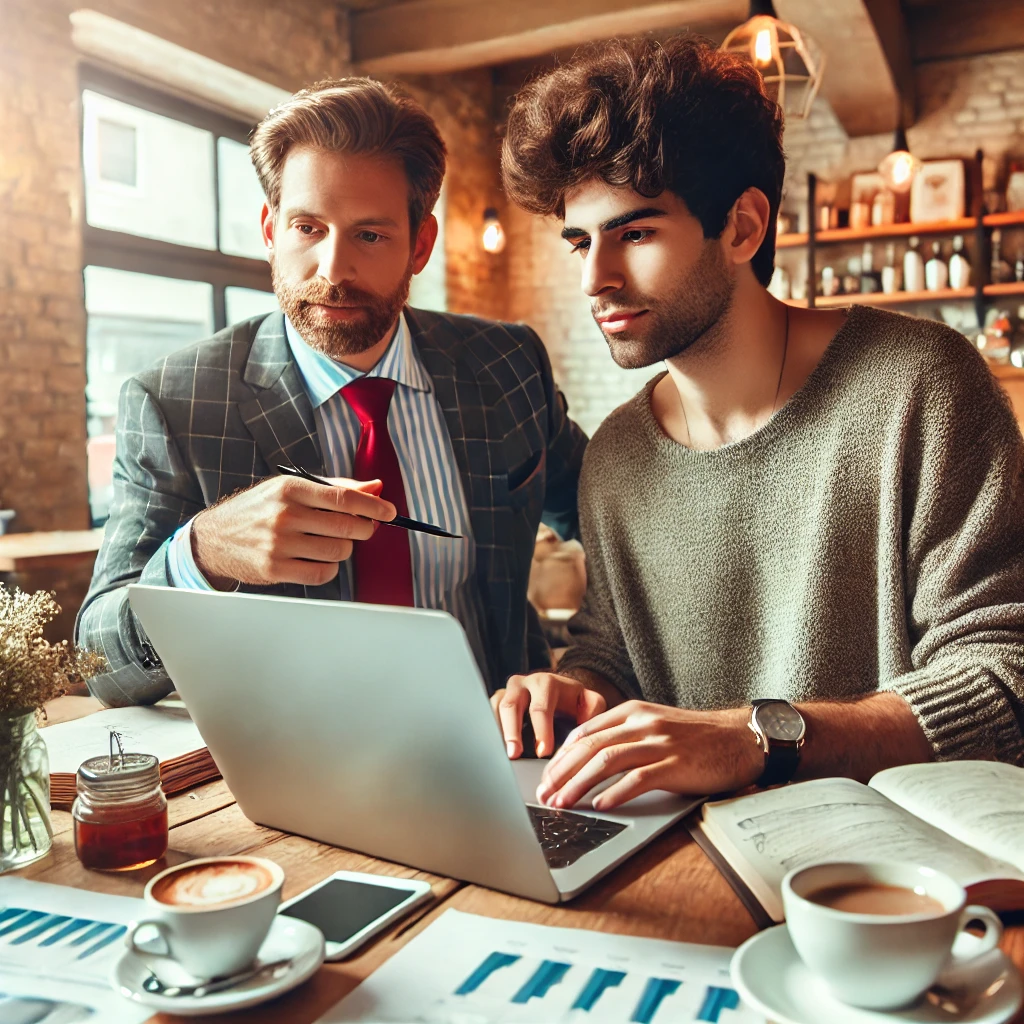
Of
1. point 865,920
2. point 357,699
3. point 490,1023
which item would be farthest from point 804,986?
point 357,699

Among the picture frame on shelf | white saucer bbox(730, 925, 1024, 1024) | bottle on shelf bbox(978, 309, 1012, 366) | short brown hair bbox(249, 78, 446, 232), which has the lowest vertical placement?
white saucer bbox(730, 925, 1024, 1024)

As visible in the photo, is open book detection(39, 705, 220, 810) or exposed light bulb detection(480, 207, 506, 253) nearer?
open book detection(39, 705, 220, 810)

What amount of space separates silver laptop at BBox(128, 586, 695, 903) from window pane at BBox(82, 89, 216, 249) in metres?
4.14

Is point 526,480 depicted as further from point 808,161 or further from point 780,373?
point 808,161

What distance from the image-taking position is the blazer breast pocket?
1.88 m

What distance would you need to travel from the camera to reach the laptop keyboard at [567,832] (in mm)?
920

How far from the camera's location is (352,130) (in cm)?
171

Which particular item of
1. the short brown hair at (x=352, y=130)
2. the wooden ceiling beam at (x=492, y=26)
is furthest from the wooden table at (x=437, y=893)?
the wooden ceiling beam at (x=492, y=26)

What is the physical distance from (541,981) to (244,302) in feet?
17.2

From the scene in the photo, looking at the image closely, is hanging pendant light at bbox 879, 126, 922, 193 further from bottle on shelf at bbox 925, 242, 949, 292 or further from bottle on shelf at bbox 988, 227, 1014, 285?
bottle on shelf at bbox 988, 227, 1014, 285

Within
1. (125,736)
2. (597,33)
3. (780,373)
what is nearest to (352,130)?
(780,373)

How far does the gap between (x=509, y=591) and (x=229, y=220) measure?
4157 millimetres

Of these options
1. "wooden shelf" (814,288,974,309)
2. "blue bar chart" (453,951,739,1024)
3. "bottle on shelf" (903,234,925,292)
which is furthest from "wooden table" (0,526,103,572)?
"bottle on shelf" (903,234,925,292)

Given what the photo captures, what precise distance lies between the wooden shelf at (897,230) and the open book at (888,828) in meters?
5.93
